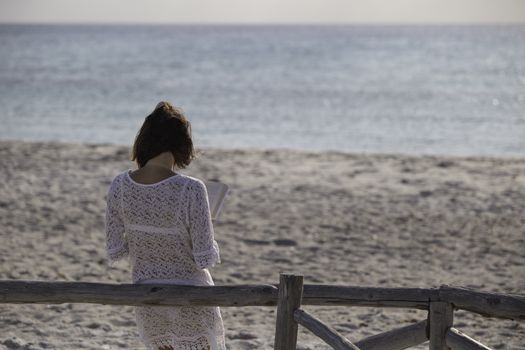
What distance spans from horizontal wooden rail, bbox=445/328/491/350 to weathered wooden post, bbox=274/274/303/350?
681 millimetres

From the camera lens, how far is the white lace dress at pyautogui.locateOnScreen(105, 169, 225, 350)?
4.18 metres

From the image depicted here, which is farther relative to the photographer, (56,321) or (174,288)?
(56,321)

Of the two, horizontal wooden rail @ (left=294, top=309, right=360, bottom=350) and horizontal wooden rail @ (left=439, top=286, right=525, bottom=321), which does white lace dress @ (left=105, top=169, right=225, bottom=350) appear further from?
horizontal wooden rail @ (left=439, top=286, right=525, bottom=321)

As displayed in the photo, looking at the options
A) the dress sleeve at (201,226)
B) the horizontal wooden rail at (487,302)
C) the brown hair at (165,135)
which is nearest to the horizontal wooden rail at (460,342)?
the horizontal wooden rail at (487,302)

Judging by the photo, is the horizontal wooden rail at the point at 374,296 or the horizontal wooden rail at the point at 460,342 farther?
the horizontal wooden rail at the point at 374,296

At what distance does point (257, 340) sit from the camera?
7.16 metres

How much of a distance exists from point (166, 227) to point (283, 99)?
3267 centimetres

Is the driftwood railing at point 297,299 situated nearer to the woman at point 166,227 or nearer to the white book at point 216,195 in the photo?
the woman at point 166,227

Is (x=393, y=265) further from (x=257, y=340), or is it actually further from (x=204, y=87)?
(x=204, y=87)

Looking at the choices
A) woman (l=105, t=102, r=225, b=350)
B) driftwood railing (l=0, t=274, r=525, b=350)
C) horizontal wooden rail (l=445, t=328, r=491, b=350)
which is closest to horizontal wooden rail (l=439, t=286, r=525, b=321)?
driftwood railing (l=0, t=274, r=525, b=350)

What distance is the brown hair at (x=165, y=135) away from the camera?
412 centimetres

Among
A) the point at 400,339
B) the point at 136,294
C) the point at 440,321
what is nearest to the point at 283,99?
the point at 400,339

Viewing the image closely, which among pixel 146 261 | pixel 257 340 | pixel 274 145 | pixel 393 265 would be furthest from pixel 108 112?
pixel 146 261

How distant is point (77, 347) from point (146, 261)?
109 inches
